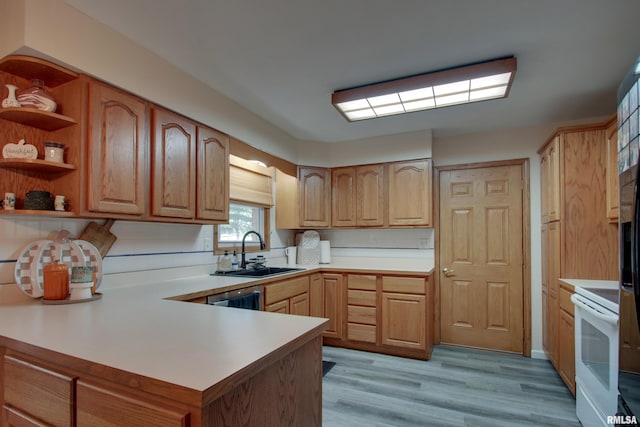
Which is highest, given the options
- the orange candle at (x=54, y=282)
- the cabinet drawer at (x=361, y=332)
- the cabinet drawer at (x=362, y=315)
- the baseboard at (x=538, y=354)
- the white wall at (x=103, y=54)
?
the white wall at (x=103, y=54)

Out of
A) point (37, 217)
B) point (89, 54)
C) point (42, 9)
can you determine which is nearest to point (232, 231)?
point (37, 217)

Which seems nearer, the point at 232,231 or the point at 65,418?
the point at 65,418

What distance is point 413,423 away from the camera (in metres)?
2.22

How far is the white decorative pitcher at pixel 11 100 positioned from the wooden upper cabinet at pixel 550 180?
361 centimetres

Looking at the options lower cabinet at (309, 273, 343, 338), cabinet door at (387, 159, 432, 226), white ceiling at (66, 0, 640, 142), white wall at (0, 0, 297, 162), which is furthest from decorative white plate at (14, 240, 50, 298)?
cabinet door at (387, 159, 432, 226)

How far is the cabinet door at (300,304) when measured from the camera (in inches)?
124

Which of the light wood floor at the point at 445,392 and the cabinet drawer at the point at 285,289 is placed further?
the cabinet drawer at the point at 285,289

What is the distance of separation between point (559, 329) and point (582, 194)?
3.68 ft

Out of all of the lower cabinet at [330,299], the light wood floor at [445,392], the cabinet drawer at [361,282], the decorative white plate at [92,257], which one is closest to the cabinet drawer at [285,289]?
the lower cabinet at [330,299]

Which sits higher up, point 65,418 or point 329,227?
point 329,227

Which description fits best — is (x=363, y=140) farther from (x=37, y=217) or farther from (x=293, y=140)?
(x=37, y=217)

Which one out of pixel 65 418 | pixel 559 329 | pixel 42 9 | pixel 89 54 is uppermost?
pixel 42 9

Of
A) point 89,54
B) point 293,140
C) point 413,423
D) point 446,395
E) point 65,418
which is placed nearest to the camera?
point 65,418

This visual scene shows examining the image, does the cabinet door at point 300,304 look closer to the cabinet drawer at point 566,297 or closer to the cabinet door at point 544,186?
the cabinet drawer at point 566,297
